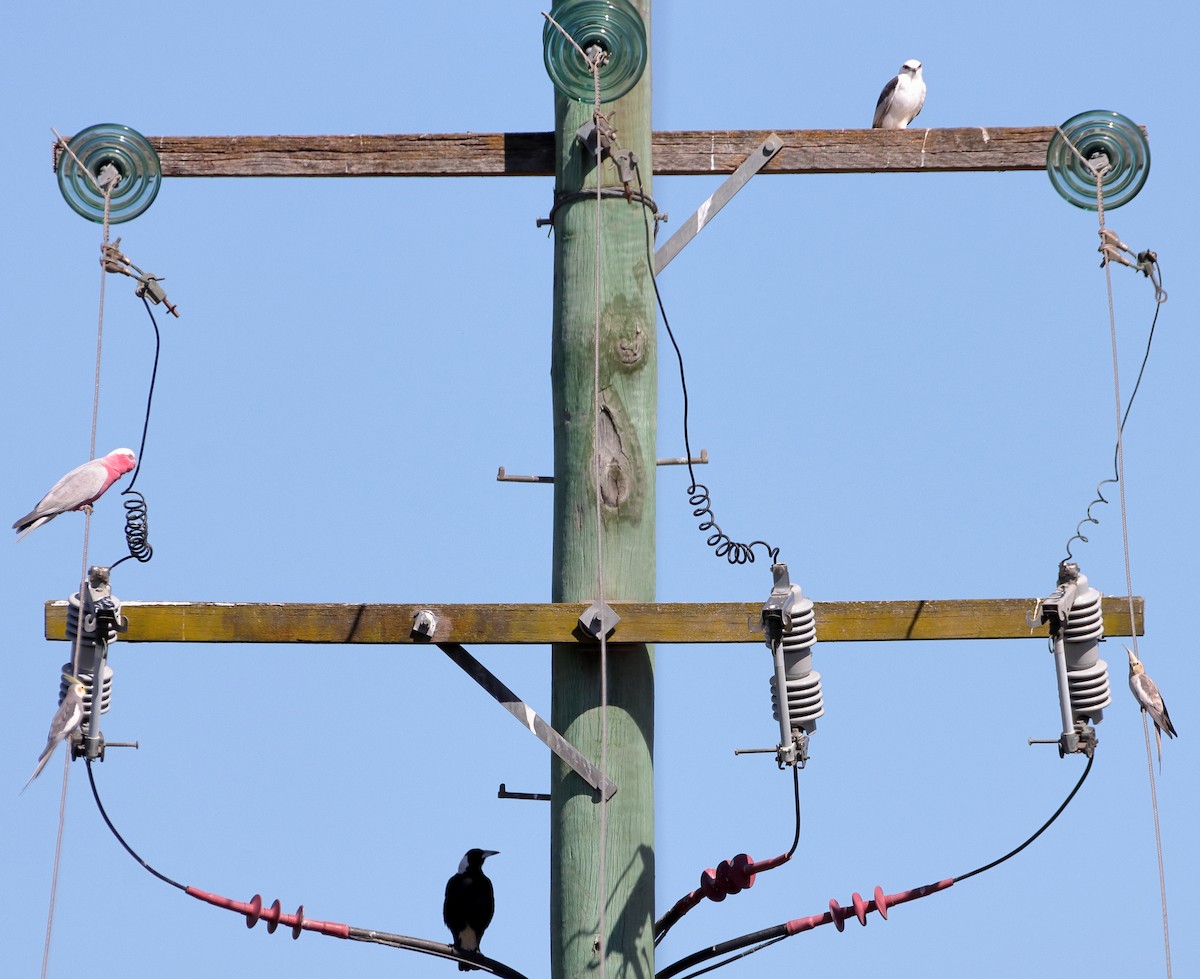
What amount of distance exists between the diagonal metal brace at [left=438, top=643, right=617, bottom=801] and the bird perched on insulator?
0.98 metres

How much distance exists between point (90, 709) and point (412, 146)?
1.92 m

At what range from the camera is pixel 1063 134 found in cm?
582

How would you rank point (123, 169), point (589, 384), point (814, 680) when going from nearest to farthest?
point (814, 680), point (589, 384), point (123, 169)

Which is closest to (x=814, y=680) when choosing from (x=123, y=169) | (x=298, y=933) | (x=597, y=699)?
(x=597, y=699)

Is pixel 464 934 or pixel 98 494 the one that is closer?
pixel 98 494

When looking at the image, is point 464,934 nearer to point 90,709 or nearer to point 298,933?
point 298,933

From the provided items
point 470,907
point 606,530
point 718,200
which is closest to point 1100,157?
point 718,200

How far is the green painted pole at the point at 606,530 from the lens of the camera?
500cm

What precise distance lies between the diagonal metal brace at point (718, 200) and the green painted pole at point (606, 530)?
15 centimetres

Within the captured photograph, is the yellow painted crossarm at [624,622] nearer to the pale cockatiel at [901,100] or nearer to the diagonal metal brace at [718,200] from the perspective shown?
the diagonal metal brace at [718,200]

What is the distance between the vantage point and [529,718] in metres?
5.09

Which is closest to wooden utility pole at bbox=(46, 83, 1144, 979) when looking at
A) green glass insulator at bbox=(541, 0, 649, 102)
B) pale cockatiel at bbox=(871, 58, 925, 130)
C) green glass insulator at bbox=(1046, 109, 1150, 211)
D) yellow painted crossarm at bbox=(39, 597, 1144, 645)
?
yellow painted crossarm at bbox=(39, 597, 1144, 645)

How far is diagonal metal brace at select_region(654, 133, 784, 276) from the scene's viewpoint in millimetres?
5672

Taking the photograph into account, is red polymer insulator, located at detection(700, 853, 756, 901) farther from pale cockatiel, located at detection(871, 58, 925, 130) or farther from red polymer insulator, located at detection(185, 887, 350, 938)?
pale cockatiel, located at detection(871, 58, 925, 130)
